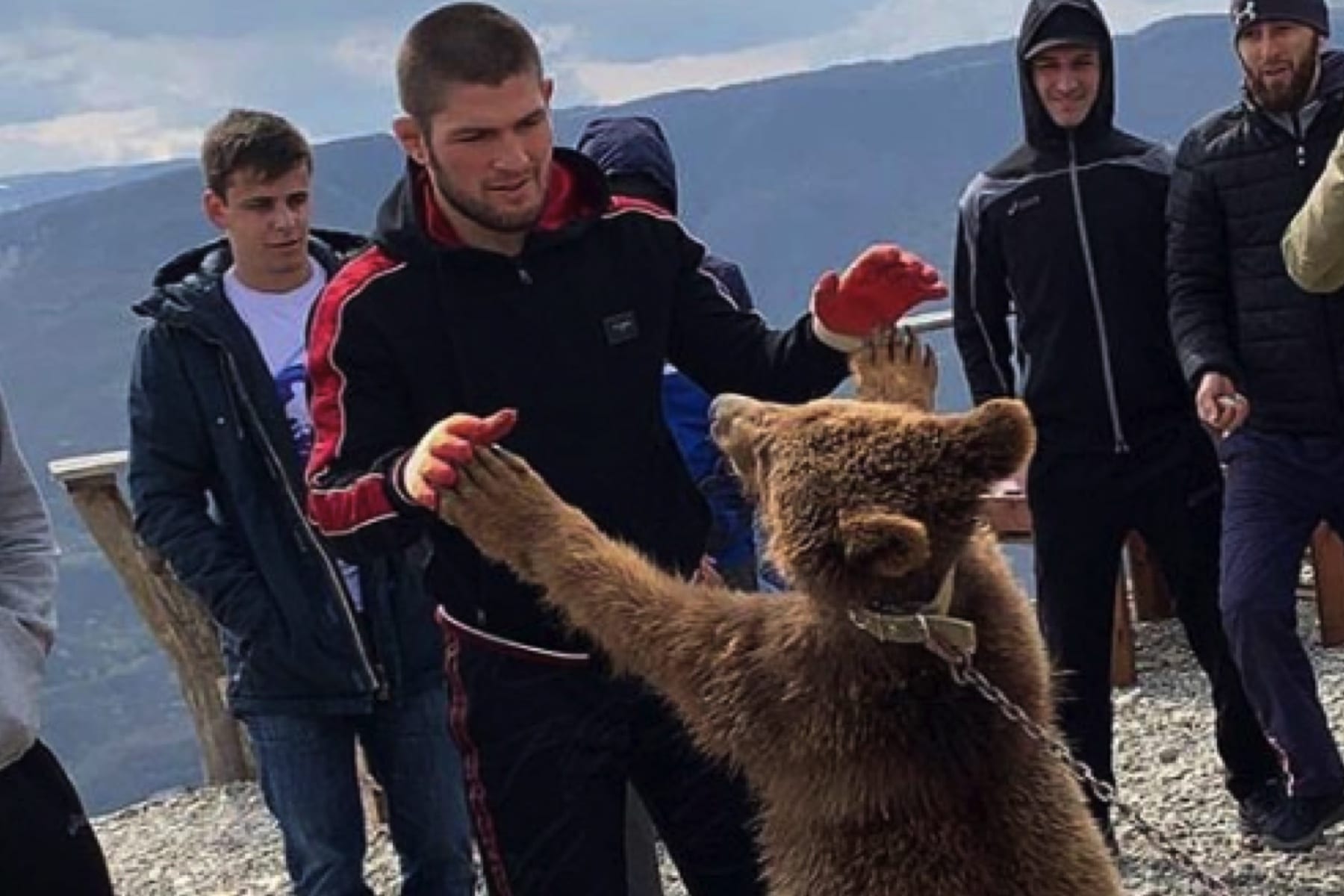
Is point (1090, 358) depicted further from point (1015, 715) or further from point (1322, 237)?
point (1015, 715)

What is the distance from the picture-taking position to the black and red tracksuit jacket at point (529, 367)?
11.2ft

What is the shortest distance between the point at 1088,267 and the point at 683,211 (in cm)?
5896

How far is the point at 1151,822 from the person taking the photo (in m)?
6.18

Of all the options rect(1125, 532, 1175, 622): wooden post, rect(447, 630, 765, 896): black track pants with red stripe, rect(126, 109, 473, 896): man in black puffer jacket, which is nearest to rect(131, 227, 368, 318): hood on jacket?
rect(126, 109, 473, 896): man in black puffer jacket

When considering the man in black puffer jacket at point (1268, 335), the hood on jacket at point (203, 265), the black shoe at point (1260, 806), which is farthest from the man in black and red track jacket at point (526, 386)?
the black shoe at point (1260, 806)

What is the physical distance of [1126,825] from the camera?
6.17 metres

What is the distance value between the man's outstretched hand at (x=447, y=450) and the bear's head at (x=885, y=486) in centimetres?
50

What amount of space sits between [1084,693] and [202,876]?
141 inches

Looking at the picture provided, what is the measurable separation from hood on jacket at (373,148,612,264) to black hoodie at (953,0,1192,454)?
2.11 meters

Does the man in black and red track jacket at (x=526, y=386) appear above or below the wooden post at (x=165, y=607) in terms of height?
above

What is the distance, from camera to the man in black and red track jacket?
11.1 feet

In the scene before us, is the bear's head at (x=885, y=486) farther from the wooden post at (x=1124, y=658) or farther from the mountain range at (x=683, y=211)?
the mountain range at (x=683, y=211)

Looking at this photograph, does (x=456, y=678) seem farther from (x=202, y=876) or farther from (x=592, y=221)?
(x=202, y=876)

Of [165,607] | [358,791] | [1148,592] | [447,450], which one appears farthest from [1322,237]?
[165,607]
